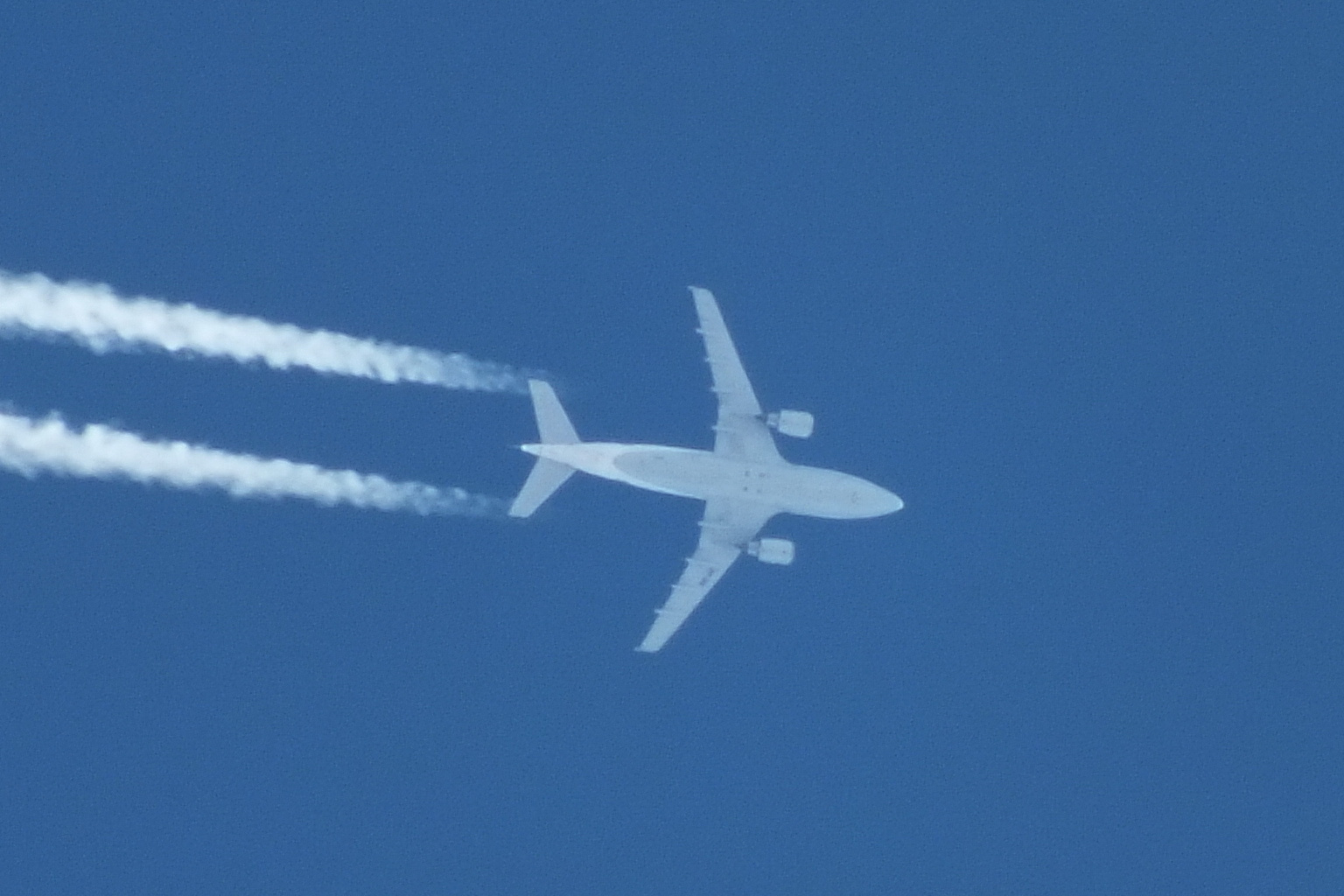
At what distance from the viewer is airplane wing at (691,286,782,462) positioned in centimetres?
6175

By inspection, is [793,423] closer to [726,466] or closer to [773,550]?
[726,466]

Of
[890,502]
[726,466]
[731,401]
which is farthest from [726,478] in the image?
[890,502]

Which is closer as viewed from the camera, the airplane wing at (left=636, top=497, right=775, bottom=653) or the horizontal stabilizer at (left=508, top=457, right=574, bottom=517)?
the horizontal stabilizer at (left=508, top=457, right=574, bottom=517)

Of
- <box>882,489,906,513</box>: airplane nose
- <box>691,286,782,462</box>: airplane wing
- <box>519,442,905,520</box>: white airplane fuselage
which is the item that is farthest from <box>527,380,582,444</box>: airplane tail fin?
<box>882,489,906,513</box>: airplane nose

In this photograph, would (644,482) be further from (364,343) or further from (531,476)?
(364,343)

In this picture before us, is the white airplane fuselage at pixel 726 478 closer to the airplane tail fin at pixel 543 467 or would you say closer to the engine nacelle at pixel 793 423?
the airplane tail fin at pixel 543 467

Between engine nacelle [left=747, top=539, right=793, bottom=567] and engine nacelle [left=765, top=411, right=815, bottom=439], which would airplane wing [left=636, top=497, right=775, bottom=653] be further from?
engine nacelle [left=765, top=411, right=815, bottom=439]

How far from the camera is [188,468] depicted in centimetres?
6006

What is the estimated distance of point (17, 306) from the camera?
57.4m

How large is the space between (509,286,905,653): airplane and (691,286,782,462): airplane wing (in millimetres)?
29

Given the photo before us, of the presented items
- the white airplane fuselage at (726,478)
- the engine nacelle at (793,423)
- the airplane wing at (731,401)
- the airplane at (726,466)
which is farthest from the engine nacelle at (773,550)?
the engine nacelle at (793,423)

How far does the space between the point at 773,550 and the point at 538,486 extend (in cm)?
815

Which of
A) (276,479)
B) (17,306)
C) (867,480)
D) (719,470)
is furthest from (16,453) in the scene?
(867,480)

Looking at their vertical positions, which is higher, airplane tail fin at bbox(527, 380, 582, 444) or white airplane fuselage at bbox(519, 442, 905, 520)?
airplane tail fin at bbox(527, 380, 582, 444)
